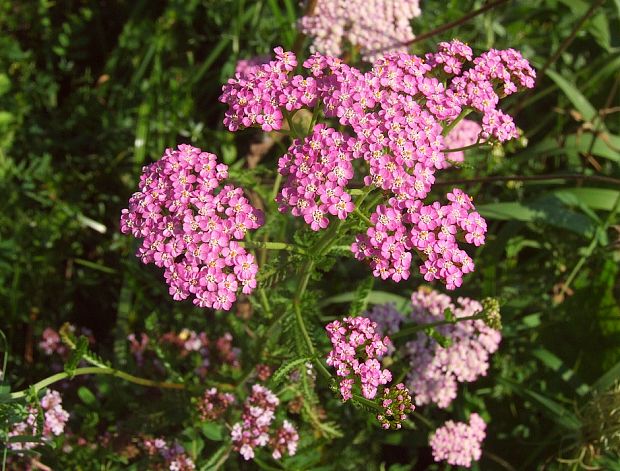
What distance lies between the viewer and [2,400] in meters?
2.70

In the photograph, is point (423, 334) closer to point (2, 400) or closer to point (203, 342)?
point (203, 342)

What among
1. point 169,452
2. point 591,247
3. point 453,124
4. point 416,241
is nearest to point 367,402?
point 416,241

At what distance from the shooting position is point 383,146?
2.51m

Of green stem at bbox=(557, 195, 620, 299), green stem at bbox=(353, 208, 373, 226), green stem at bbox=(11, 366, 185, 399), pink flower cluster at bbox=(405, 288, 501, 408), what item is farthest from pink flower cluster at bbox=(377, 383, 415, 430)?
green stem at bbox=(557, 195, 620, 299)

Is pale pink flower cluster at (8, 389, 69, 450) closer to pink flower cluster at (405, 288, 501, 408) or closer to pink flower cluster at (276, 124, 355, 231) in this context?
pink flower cluster at (276, 124, 355, 231)

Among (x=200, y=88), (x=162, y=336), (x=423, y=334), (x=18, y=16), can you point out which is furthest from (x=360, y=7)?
(x=18, y=16)

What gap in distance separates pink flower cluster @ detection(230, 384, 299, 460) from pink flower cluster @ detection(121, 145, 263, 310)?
80 centimetres

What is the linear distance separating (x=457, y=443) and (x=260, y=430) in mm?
1062

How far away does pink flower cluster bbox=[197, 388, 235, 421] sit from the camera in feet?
10.3

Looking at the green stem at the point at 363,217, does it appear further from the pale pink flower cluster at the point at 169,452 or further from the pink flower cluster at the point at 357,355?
the pale pink flower cluster at the point at 169,452

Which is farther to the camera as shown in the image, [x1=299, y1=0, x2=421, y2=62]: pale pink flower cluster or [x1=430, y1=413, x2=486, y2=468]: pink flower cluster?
[x1=299, y1=0, x2=421, y2=62]: pale pink flower cluster

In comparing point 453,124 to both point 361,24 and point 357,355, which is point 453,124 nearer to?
point 357,355

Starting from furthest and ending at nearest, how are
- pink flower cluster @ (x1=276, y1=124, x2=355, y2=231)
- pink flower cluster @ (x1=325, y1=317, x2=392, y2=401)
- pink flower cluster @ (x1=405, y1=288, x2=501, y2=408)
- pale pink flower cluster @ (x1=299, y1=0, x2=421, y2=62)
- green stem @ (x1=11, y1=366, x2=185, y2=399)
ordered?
pale pink flower cluster @ (x1=299, y1=0, x2=421, y2=62), pink flower cluster @ (x1=405, y1=288, x2=501, y2=408), green stem @ (x1=11, y1=366, x2=185, y2=399), pink flower cluster @ (x1=325, y1=317, x2=392, y2=401), pink flower cluster @ (x1=276, y1=124, x2=355, y2=231)

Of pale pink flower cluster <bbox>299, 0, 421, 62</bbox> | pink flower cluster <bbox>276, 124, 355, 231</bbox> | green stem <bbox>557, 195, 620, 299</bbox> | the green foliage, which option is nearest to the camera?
pink flower cluster <bbox>276, 124, 355, 231</bbox>
